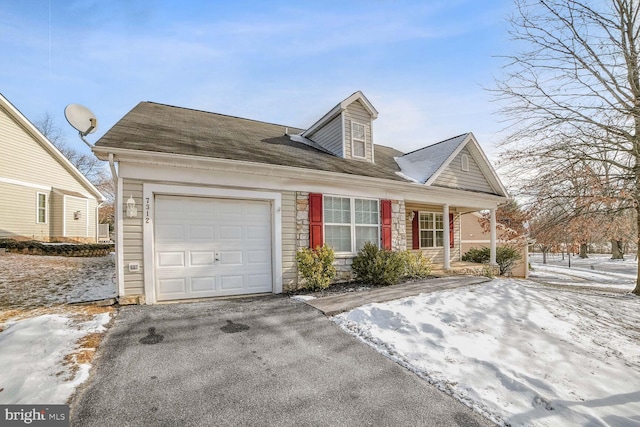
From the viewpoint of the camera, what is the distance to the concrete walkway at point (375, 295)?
17.6 feet

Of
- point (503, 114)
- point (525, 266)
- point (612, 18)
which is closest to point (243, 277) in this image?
point (503, 114)

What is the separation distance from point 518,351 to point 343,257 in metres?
4.46

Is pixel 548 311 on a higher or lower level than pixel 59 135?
lower

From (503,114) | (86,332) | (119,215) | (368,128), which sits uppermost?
(368,128)

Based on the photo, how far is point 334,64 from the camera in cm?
884

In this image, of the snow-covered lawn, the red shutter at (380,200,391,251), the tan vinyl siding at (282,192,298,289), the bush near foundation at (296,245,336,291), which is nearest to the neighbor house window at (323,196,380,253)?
the red shutter at (380,200,391,251)

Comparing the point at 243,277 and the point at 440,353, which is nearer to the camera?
the point at 440,353

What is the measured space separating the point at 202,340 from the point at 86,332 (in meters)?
1.61

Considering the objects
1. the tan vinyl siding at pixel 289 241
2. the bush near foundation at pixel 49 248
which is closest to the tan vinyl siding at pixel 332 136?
the tan vinyl siding at pixel 289 241

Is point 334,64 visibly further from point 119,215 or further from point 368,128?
point 119,215

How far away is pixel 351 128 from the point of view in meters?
9.69

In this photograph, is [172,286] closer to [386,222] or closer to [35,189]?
[386,222]

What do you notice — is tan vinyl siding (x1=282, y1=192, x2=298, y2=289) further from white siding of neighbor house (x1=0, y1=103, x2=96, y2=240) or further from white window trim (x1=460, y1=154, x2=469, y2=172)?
white siding of neighbor house (x1=0, y1=103, x2=96, y2=240)

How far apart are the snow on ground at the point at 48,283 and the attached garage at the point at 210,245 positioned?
130cm
